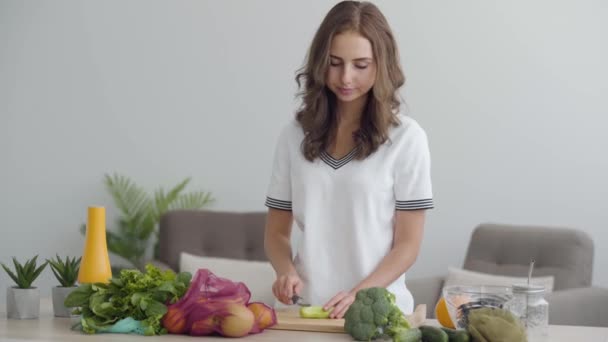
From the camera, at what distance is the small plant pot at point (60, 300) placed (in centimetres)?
263

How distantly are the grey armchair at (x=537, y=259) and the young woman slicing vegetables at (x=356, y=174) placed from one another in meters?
2.21

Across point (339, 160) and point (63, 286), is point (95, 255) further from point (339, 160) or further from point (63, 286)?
point (339, 160)

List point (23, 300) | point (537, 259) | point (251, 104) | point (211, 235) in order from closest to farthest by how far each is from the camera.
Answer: point (23, 300) → point (537, 259) → point (211, 235) → point (251, 104)

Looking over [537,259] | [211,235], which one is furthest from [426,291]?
[211,235]

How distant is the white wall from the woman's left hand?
3.16 meters

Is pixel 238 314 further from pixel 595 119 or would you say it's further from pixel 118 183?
pixel 118 183

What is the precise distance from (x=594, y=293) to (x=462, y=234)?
1.03m

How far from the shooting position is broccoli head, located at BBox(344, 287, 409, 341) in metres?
2.22

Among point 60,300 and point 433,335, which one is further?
point 60,300

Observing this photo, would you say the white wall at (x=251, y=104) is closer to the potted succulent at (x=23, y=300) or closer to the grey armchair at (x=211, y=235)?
the grey armchair at (x=211, y=235)

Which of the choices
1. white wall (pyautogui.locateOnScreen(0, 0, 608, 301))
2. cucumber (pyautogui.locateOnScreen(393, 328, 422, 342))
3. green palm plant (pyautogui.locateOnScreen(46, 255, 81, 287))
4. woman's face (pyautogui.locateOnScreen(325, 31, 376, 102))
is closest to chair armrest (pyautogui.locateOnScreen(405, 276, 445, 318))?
white wall (pyautogui.locateOnScreen(0, 0, 608, 301))

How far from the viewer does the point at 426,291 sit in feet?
16.6

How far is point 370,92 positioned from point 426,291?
97.5 inches

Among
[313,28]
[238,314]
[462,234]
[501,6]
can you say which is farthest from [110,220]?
[238,314]
